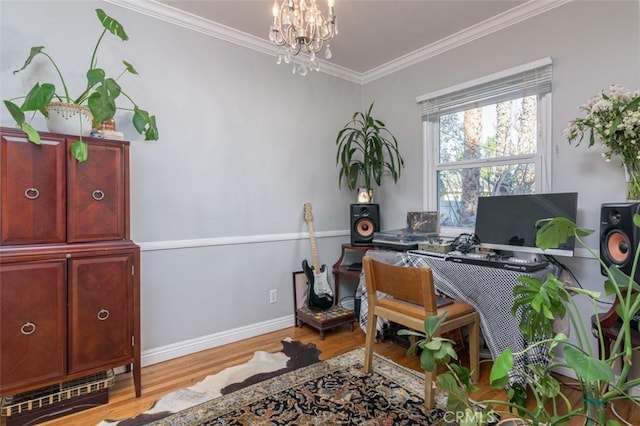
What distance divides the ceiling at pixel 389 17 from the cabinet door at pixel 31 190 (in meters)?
1.32

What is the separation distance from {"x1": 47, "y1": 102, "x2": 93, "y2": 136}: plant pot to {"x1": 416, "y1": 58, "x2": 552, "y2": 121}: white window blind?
251 cm

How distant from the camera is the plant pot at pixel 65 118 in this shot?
1709 millimetres

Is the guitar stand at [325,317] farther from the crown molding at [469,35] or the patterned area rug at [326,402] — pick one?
the crown molding at [469,35]

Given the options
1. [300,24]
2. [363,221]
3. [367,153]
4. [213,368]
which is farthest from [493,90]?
[213,368]

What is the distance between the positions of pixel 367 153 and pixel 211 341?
2077 mm

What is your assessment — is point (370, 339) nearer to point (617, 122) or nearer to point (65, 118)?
point (617, 122)

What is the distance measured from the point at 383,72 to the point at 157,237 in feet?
8.35

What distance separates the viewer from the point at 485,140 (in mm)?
2609

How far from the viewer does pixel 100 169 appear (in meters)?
1.80

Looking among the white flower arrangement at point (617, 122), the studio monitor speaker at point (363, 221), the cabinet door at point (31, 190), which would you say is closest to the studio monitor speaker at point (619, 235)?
the white flower arrangement at point (617, 122)

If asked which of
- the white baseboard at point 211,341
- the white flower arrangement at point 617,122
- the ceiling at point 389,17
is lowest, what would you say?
the white baseboard at point 211,341

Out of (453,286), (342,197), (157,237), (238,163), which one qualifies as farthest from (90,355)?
(342,197)

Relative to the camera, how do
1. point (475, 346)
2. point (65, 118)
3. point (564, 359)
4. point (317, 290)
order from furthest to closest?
1. point (317, 290)
2. point (475, 346)
3. point (65, 118)
4. point (564, 359)

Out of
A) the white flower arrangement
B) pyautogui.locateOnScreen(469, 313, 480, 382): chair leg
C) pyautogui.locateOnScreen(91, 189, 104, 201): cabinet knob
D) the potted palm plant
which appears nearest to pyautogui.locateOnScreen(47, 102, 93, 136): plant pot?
pyautogui.locateOnScreen(91, 189, 104, 201): cabinet knob
